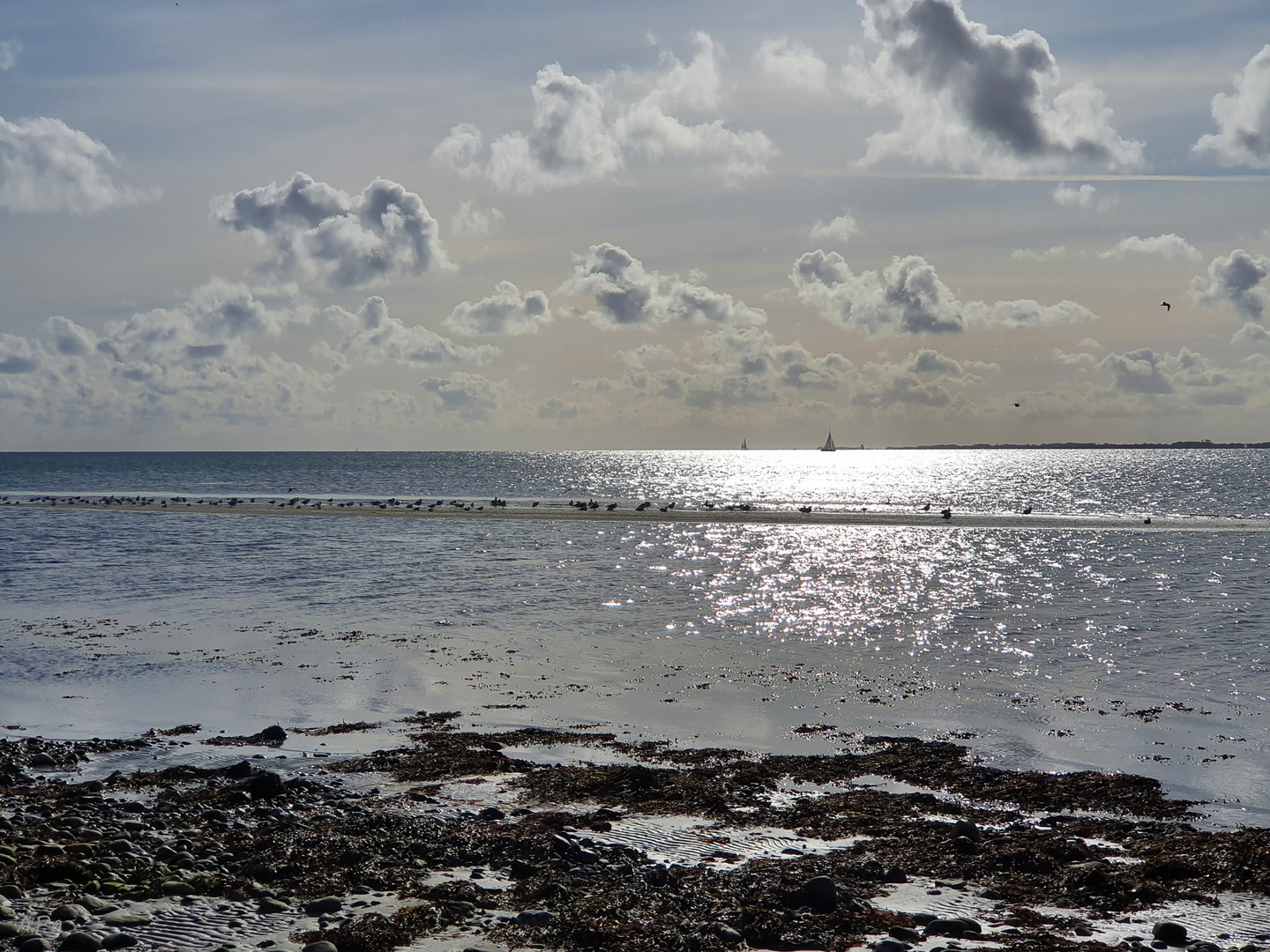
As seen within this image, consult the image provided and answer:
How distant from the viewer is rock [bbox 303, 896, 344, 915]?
1092 centimetres

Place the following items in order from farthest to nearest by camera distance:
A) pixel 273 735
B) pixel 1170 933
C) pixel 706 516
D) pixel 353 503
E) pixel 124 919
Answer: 1. pixel 353 503
2. pixel 706 516
3. pixel 273 735
4. pixel 1170 933
5. pixel 124 919

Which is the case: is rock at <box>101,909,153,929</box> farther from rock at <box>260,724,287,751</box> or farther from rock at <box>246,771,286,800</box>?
rock at <box>260,724,287,751</box>

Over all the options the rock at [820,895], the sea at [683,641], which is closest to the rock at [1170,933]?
the rock at [820,895]

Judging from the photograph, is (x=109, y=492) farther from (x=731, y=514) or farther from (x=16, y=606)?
(x=16, y=606)

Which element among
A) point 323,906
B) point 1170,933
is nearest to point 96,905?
point 323,906

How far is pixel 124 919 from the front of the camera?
1036cm

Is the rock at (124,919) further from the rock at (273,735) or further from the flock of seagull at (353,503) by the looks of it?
the flock of seagull at (353,503)

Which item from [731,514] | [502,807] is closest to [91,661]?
[502,807]

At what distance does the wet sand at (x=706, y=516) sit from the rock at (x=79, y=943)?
255 feet

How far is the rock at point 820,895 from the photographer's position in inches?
437

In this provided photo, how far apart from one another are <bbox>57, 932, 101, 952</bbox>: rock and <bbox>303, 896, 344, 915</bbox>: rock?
2169 millimetres

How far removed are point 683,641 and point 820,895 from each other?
20502mm

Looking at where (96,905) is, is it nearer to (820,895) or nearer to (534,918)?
(534,918)

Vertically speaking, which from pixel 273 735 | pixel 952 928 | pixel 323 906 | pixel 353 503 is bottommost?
pixel 273 735
